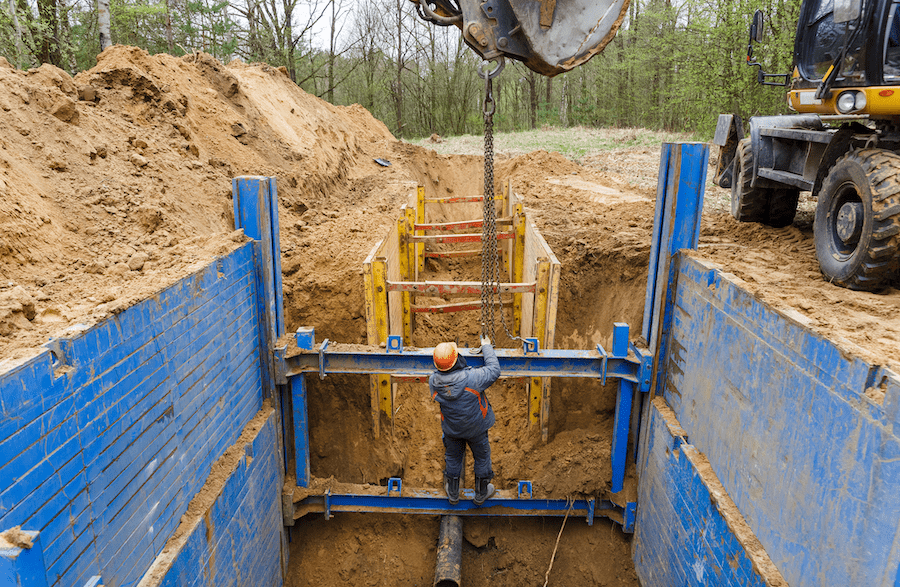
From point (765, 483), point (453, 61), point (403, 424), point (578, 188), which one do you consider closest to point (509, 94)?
point (453, 61)

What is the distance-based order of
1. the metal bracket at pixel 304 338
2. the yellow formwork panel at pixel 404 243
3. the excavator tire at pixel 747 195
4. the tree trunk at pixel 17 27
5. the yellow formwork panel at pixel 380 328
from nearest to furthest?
the metal bracket at pixel 304 338 → the yellow formwork panel at pixel 380 328 → the excavator tire at pixel 747 195 → the yellow formwork panel at pixel 404 243 → the tree trunk at pixel 17 27

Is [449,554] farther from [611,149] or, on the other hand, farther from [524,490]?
[611,149]

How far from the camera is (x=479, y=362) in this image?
16.6 feet

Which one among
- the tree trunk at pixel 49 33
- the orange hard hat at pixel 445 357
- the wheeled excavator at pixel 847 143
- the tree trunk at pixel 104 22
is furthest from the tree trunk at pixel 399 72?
the orange hard hat at pixel 445 357

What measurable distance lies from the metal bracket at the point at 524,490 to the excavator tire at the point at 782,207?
15.9ft

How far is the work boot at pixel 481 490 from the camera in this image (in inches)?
209

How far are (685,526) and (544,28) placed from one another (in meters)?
3.78

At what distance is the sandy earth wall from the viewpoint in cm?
248

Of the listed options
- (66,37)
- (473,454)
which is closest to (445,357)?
(473,454)

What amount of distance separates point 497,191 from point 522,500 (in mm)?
11591

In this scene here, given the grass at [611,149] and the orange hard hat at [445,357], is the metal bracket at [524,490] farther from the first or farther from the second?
the grass at [611,149]

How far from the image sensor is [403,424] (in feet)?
22.7

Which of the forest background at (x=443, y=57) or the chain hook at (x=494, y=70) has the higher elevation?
the forest background at (x=443, y=57)

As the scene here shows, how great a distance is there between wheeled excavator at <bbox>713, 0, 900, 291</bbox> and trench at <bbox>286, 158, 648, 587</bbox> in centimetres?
198
